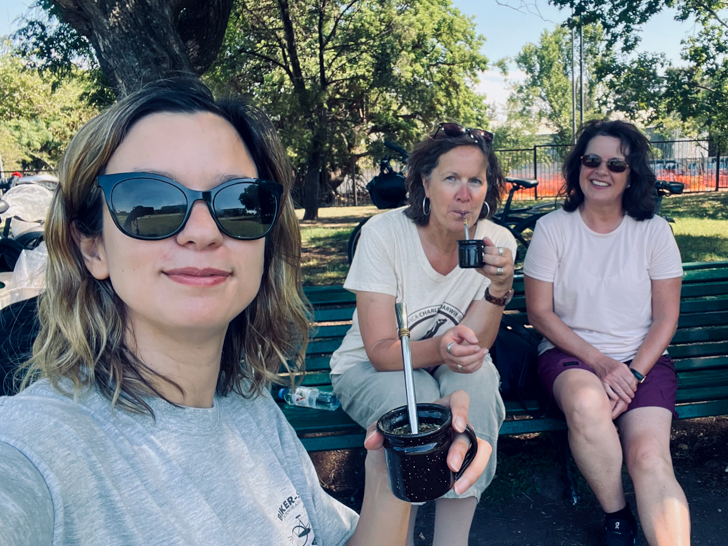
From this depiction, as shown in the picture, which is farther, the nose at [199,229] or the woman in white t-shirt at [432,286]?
the woman in white t-shirt at [432,286]

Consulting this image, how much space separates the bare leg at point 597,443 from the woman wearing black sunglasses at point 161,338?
145cm

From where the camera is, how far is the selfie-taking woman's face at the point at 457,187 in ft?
9.61

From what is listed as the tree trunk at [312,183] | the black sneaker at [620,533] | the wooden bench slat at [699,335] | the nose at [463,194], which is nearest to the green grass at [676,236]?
the tree trunk at [312,183]

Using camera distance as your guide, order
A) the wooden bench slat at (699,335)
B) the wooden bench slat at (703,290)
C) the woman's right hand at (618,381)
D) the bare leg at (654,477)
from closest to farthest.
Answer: the bare leg at (654,477)
the woman's right hand at (618,381)
the wooden bench slat at (699,335)
the wooden bench slat at (703,290)

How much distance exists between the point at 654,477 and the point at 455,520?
81 centimetres

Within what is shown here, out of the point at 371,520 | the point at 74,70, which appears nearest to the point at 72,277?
the point at 371,520

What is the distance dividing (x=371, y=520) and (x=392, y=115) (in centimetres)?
1787

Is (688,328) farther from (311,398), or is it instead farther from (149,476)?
(149,476)

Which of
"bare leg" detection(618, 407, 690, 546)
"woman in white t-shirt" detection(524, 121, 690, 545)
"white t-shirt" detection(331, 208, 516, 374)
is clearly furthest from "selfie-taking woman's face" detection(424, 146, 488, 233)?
"bare leg" detection(618, 407, 690, 546)

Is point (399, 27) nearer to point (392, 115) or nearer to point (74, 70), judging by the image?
point (392, 115)

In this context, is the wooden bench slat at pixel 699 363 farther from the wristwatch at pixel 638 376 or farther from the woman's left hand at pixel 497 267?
the woman's left hand at pixel 497 267

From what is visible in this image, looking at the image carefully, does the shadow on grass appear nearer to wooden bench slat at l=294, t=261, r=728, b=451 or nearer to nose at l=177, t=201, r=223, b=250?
wooden bench slat at l=294, t=261, r=728, b=451

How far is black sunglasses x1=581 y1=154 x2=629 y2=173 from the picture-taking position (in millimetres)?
3145

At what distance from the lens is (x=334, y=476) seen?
11.3 ft
